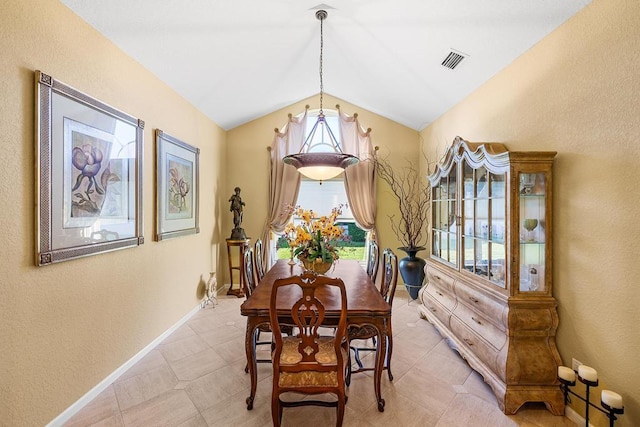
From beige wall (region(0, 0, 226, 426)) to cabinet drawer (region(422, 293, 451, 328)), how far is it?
2947 millimetres

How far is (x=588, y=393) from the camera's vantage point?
1706mm

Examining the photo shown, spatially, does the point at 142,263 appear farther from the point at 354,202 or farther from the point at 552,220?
the point at 552,220

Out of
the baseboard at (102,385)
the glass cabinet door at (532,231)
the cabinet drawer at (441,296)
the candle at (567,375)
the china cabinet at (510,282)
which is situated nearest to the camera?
the candle at (567,375)

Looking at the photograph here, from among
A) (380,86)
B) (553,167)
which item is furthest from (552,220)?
(380,86)

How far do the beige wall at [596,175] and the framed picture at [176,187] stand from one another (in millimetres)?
3452

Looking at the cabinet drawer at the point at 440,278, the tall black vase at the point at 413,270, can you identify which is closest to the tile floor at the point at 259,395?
the cabinet drawer at the point at 440,278

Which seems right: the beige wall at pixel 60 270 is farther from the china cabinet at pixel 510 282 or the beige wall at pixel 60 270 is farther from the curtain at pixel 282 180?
the china cabinet at pixel 510 282

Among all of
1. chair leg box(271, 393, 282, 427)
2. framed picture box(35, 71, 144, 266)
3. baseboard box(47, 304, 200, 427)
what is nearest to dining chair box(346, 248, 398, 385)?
chair leg box(271, 393, 282, 427)

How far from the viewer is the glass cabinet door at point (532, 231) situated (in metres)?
2.12

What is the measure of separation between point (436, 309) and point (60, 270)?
10.9 feet

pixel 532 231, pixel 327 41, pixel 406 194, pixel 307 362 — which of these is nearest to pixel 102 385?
pixel 307 362

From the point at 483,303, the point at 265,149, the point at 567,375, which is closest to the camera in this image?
the point at 567,375

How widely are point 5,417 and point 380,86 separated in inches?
173

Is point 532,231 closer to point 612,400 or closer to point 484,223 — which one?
point 484,223
